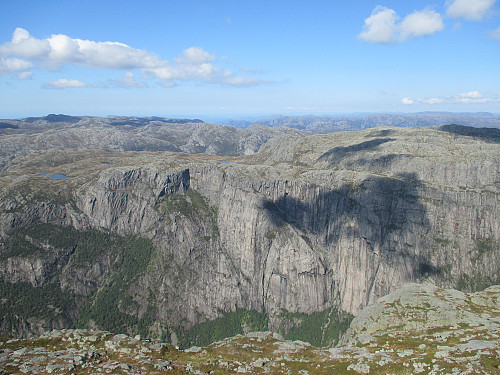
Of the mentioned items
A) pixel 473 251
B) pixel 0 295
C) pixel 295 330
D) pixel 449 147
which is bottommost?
pixel 295 330

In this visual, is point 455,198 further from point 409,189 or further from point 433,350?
point 433,350

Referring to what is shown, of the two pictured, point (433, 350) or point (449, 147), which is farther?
point (449, 147)

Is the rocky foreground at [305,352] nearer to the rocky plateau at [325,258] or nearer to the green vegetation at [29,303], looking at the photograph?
the rocky plateau at [325,258]

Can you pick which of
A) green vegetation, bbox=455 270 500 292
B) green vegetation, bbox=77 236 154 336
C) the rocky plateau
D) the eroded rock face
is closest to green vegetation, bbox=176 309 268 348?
the rocky plateau

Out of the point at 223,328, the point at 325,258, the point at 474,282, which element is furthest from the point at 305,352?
the point at 223,328

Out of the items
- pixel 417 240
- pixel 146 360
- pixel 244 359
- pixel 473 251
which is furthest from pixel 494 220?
pixel 146 360

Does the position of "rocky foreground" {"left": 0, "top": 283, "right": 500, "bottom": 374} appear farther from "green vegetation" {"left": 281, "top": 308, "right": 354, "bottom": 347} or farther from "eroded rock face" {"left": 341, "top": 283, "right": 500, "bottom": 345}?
"green vegetation" {"left": 281, "top": 308, "right": 354, "bottom": 347}

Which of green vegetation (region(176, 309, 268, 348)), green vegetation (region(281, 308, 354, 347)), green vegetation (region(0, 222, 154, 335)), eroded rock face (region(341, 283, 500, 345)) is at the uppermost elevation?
eroded rock face (region(341, 283, 500, 345))
